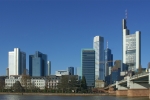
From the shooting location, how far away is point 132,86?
104 meters

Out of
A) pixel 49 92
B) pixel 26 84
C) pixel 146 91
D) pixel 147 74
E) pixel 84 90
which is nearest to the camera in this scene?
pixel 147 74

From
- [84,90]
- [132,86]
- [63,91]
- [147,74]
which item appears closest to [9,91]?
[63,91]

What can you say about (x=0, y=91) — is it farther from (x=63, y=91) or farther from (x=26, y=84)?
(x=63, y=91)

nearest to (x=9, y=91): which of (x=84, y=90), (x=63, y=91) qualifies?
(x=63, y=91)

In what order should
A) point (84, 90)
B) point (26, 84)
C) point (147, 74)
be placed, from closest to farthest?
point (147, 74) < point (84, 90) < point (26, 84)

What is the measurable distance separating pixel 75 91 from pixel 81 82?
506 inches

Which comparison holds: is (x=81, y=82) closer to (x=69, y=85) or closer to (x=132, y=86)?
(x=69, y=85)

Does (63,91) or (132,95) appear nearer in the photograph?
(132,95)

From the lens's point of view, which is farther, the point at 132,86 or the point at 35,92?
the point at 35,92

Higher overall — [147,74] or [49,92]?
[147,74]

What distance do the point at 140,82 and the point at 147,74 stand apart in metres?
21.2

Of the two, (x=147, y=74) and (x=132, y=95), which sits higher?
(x=147, y=74)

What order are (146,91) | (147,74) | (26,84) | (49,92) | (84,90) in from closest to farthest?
(147,74) < (146,91) < (49,92) < (84,90) < (26,84)

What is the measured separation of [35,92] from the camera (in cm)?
14350
